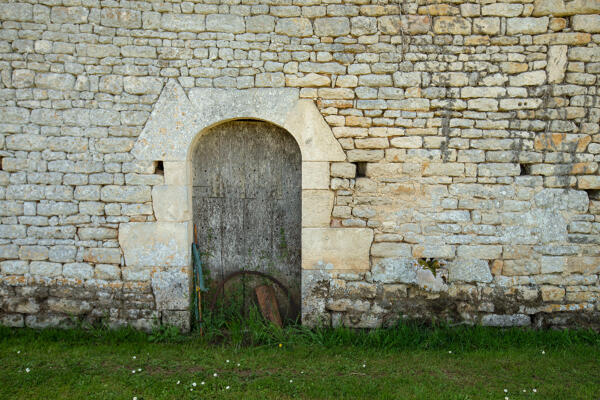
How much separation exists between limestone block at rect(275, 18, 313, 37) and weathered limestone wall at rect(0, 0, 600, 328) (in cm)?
1

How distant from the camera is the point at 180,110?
3863mm

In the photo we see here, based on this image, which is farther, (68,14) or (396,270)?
(396,270)

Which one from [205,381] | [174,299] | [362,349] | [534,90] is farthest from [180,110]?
[534,90]

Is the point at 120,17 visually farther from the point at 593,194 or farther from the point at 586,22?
the point at 593,194

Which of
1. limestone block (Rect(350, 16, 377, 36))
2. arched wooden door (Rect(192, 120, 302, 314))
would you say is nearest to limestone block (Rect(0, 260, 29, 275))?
arched wooden door (Rect(192, 120, 302, 314))

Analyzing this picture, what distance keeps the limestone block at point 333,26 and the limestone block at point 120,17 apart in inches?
71.4

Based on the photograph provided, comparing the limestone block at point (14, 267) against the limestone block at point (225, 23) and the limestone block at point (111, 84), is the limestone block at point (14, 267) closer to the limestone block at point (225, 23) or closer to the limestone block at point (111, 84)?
the limestone block at point (111, 84)

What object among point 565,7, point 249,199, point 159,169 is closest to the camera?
point 565,7

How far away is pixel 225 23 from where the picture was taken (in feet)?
12.6

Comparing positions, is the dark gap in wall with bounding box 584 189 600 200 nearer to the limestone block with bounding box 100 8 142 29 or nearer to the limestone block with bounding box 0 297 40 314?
the limestone block with bounding box 100 8 142 29

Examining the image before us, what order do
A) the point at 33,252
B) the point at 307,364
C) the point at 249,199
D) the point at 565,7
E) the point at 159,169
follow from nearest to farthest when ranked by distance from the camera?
the point at 307,364, the point at 565,7, the point at 33,252, the point at 159,169, the point at 249,199

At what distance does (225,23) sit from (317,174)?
70.2 inches

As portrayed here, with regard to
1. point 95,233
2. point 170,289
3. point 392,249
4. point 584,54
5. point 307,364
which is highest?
point 584,54

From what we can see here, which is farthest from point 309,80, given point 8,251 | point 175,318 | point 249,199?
point 8,251
